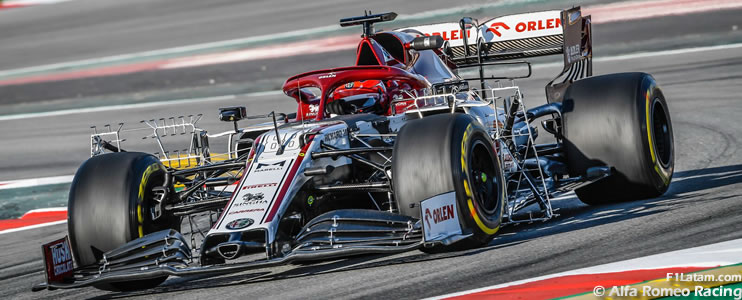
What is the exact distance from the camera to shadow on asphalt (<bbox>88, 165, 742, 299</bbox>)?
7016 mm

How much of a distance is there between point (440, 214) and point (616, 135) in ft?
8.51

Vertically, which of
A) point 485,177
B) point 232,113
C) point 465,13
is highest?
point 465,13

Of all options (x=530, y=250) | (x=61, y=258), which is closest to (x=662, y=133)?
(x=530, y=250)

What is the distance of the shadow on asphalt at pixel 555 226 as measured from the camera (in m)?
7.02

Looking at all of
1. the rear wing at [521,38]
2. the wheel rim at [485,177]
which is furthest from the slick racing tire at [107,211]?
the rear wing at [521,38]

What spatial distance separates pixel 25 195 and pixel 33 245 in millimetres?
3235

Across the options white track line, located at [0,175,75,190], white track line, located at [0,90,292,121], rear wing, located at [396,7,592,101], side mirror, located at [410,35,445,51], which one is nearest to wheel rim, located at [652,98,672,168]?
rear wing, located at [396,7,592,101]

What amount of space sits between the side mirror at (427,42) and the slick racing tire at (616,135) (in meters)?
1.27

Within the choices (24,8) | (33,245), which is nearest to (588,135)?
(33,245)

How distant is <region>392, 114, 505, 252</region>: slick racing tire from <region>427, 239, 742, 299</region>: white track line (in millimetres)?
807

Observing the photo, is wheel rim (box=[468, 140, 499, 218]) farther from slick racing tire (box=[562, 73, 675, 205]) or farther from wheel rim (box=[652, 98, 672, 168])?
wheel rim (box=[652, 98, 672, 168])

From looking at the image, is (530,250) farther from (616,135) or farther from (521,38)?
(521,38)

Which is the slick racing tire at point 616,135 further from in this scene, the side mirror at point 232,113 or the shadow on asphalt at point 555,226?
the side mirror at point 232,113

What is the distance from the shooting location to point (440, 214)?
6.48 meters
